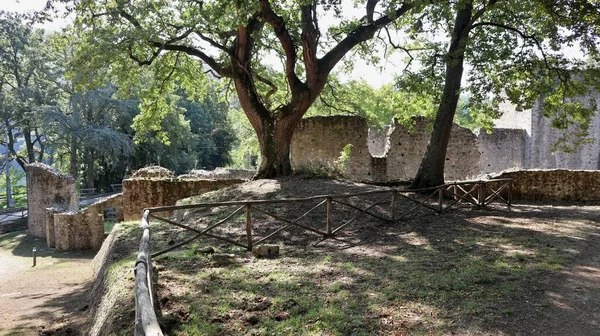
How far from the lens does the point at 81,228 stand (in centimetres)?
1942

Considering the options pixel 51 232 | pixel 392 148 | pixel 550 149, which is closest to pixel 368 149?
pixel 392 148

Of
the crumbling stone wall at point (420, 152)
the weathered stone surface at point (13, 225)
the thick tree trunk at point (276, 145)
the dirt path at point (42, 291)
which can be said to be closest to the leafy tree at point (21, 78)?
the weathered stone surface at point (13, 225)

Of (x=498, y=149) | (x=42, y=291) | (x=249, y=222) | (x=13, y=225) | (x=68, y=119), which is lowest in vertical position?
(x=13, y=225)

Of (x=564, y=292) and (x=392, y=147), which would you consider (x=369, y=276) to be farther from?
(x=392, y=147)

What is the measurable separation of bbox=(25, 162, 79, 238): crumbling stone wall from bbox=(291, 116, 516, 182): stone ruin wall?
1279 centimetres

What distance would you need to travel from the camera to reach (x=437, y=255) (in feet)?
22.9

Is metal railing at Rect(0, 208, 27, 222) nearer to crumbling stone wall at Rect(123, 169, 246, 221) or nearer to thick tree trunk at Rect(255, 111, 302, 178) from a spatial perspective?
crumbling stone wall at Rect(123, 169, 246, 221)

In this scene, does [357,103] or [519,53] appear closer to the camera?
[519,53]

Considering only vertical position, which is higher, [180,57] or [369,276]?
[180,57]

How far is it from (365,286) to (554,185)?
44.2 feet

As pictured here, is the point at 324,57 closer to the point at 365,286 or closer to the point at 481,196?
the point at 481,196

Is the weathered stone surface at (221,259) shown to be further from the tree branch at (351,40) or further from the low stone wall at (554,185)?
the low stone wall at (554,185)

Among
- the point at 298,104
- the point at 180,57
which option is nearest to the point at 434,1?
the point at 298,104

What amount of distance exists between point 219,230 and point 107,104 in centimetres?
2816
